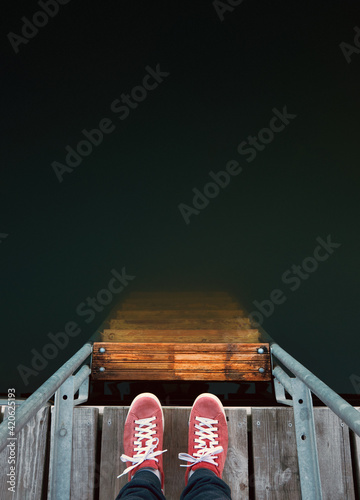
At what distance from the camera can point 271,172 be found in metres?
2.68

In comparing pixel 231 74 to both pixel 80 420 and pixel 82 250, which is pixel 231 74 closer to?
pixel 82 250

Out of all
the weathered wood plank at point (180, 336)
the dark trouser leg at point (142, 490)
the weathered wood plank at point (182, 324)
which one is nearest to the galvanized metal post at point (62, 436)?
the dark trouser leg at point (142, 490)

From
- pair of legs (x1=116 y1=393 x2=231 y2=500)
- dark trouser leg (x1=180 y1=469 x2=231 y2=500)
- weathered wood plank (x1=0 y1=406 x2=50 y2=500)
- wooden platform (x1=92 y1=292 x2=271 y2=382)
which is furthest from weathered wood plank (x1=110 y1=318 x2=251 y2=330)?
dark trouser leg (x1=180 y1=469 x2=231 y2=500)

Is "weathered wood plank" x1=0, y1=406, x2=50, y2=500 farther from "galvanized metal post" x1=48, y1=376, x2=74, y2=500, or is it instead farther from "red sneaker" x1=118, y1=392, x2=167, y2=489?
"red sneaker" x1=118, y1=392, x2=167, y2=489

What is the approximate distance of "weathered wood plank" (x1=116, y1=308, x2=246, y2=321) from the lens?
7.16 feet

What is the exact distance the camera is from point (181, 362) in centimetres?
179

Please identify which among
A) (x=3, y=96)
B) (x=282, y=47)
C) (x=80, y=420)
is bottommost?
(x=80, y=420)

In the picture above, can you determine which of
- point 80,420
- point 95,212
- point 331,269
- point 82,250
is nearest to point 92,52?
point 95,212

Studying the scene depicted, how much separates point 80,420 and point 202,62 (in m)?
3.20

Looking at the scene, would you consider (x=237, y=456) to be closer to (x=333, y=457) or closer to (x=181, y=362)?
(x=333, y=457)

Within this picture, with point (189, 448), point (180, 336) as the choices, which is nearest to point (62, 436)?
point (189, 448)

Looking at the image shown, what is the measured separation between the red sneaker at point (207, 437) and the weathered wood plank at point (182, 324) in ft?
2.47

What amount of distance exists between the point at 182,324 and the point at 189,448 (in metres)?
0.94

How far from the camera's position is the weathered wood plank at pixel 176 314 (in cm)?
218
